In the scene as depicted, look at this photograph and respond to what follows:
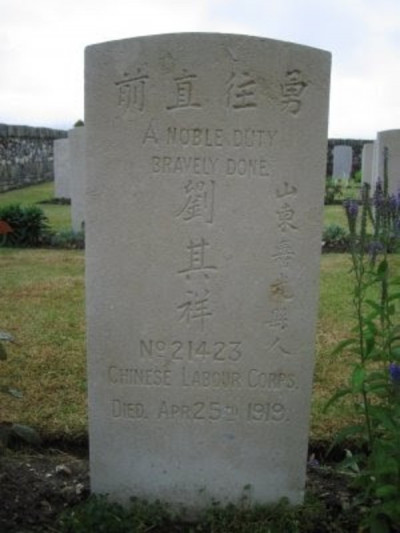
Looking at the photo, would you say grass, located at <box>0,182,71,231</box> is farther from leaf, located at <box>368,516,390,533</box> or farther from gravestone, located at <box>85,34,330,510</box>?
leaf, located at <box>368,516,390,533</box>

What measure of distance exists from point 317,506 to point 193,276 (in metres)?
1.19

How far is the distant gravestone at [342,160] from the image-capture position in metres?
21.5

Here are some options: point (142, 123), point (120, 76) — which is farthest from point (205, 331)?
point (120, 76)

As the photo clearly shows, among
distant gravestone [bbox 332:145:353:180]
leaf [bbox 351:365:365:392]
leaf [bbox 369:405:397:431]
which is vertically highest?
distant gravestone [bbox 332:145:353:180]

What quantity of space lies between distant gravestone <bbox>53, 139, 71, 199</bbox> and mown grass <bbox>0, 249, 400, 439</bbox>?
6932 mm

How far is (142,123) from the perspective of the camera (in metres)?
2.66

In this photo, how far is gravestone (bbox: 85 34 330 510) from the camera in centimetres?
263

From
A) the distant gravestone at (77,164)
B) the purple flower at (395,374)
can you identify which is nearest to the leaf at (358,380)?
the purple flower at (395,374)

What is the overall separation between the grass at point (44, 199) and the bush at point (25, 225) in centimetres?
76

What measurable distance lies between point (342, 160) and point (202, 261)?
19.7m

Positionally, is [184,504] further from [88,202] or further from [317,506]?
[88,202]

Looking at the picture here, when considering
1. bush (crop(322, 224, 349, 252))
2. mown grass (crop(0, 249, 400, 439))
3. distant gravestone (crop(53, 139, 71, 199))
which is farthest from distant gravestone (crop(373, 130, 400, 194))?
distant gravestone (crop(53, 139, 71, 199))

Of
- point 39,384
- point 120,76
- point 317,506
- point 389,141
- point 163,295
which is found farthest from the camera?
point 389,141

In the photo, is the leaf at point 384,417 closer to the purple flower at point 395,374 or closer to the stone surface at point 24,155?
the purple flower at point 395,374
